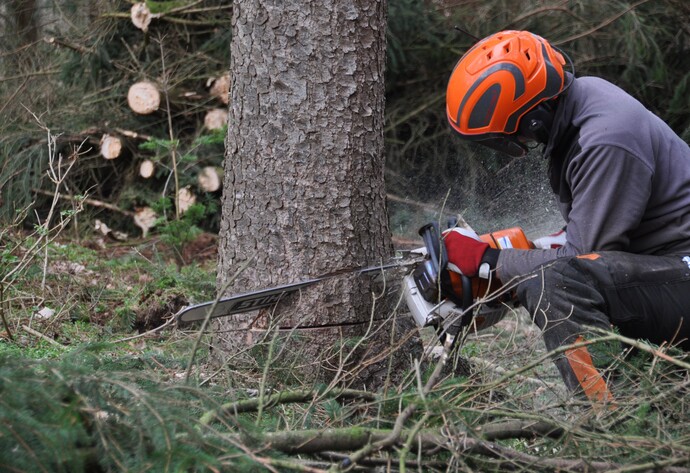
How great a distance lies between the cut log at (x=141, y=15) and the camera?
24.4 ft

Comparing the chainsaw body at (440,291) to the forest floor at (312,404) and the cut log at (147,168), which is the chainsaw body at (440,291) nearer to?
the forest floor at (312,404)

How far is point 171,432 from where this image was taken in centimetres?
166

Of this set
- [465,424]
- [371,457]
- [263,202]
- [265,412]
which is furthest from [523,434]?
[263,202]

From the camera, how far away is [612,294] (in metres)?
3.19

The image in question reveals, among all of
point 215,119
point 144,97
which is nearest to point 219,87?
point 215,119

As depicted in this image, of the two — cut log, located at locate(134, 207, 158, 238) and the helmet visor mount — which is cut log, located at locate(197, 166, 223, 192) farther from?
the helmet visor mount

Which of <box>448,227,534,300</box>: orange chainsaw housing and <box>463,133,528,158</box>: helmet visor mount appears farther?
<box>463,133,528,158</box>: helmet visor mount

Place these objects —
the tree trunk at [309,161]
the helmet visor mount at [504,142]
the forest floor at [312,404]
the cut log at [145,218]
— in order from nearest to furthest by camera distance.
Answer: the forest floor at [312,404] < the tree trunk at [309,161] < the helmet visor mount at [504,142] < the cut log at [145,218]

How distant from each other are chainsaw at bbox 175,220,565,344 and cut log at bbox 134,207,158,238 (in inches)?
172

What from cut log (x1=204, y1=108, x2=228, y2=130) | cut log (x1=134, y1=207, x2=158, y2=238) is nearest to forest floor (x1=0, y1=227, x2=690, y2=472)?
cut log (x1=134, y1=207, x2=158, y2=238)

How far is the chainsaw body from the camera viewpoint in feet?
10.9

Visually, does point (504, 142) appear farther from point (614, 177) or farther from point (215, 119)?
point (215, 119)

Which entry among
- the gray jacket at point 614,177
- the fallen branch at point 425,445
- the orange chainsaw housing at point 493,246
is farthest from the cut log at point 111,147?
the fallen branch at point 425,445

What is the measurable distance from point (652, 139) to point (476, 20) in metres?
4.42
